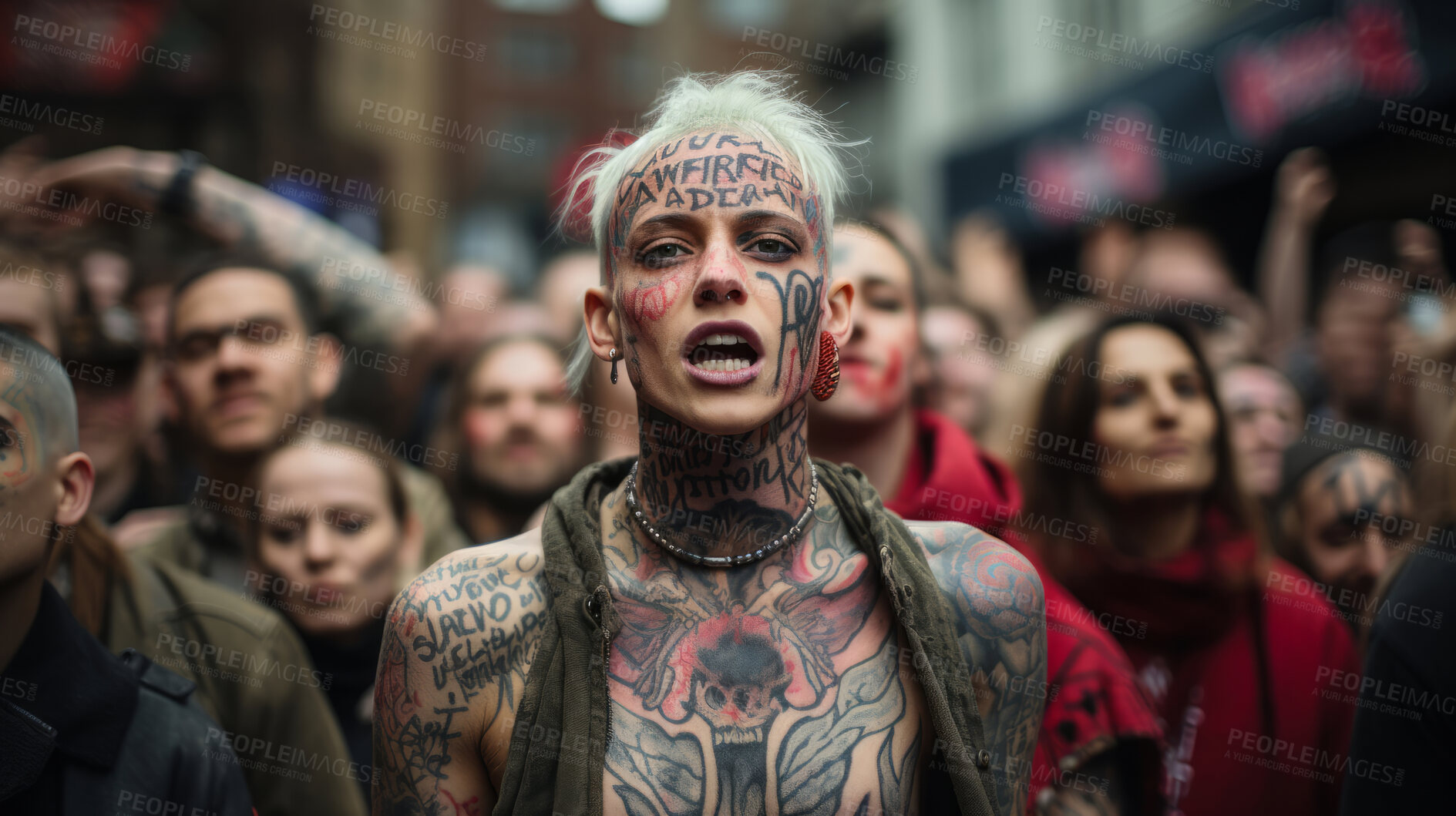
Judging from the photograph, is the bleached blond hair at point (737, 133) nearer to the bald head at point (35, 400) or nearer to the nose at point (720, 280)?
the nose at point (720, 280)

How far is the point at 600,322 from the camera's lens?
2.80 meters

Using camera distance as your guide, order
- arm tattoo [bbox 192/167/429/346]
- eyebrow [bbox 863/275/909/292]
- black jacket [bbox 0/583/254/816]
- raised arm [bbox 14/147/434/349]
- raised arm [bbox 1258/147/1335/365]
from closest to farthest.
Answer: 1. black jacket [bbox 0/583/254/816]
2. eyebrow [bbox 863/275/909/292]
3. raised arm [bbox 14/147/434/349]
4. arm tattoo [bbox 192/167/429/346]
5. raised arm [bbox 1258/147/1335/365]

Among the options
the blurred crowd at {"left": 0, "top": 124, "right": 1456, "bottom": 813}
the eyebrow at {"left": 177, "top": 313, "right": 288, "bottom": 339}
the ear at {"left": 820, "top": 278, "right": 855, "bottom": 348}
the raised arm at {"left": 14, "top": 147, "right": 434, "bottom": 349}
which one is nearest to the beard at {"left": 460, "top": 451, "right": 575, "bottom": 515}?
the blurred crowd at {"left": 0, "top": 124, "right": 1456, "bottom": 813}

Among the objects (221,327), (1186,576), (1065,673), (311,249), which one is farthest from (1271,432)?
(221,327)

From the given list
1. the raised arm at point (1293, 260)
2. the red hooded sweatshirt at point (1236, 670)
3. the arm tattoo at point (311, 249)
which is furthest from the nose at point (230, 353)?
the raised arm at point (1293, 260)

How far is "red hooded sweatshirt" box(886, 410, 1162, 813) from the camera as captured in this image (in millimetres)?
3264

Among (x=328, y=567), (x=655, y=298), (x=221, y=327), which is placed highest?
A: (x=655, y=298)

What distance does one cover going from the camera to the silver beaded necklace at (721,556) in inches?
103

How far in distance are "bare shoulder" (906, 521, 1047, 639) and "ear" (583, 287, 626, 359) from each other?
1.02 meters

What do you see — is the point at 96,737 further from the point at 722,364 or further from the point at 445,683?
the point at 722,364

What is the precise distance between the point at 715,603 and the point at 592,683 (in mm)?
390

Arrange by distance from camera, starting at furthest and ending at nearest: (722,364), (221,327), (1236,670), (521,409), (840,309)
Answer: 1. (521,409)
2. (221,327)
3. (1236,670)
4. (840,309)
5. (722,364)

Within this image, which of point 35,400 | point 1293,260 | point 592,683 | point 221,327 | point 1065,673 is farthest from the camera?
point 1293,260

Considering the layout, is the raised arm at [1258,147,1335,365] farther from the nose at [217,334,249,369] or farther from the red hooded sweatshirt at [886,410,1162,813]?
the nose at [217,334,249,369]
